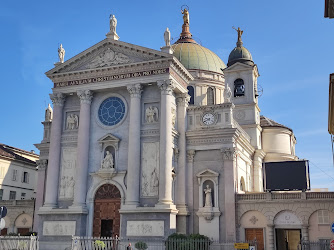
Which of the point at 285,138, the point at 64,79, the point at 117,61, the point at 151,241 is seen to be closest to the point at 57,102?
the point at 64,79

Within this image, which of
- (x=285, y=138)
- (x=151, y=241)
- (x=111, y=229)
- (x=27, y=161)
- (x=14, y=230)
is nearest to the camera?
(x=151, y=241)

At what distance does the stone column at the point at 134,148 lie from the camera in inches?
1357

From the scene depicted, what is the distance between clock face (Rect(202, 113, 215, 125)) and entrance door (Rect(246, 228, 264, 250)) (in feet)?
30.8

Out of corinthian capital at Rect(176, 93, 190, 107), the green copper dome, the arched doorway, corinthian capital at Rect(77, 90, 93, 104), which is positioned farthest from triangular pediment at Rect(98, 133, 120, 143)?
the green copper dome

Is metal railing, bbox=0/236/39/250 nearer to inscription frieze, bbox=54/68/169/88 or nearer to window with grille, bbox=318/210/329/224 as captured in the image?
inscription frieze, bbox=54/68/169/88

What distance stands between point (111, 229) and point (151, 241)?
4.25 meters

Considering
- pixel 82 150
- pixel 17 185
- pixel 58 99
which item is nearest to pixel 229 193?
pixel 82 150

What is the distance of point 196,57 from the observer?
53.6 metres

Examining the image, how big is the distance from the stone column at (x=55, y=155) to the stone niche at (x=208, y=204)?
12.0 m

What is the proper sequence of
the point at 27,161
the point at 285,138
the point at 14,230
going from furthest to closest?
the point at 27,161 → the point at 285,138 → the point at 14,230

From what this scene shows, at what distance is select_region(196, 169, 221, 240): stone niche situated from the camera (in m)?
35.1

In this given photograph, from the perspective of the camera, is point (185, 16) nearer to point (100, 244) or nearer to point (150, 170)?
point (150, 170)

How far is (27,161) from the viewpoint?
2235 inches

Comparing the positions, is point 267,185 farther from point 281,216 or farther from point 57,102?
point 57,102
